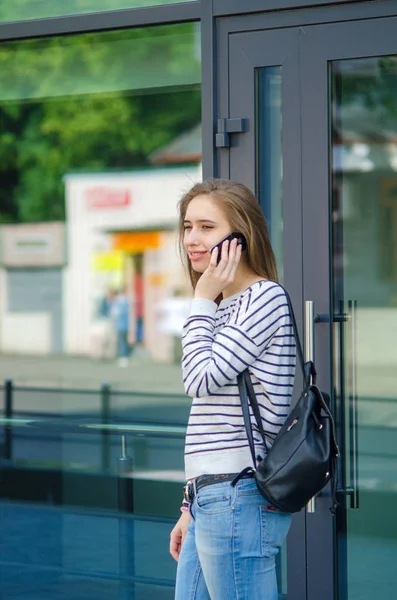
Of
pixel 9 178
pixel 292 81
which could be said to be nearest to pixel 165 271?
pixel 9 178

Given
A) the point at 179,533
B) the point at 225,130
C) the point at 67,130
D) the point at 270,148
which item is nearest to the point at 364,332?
the point at 270,148

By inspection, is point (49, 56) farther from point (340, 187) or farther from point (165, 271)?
point (165, 271)

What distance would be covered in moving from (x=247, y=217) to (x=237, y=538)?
83cm

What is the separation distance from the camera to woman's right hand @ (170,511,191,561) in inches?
114

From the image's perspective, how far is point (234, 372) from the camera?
2.60 m

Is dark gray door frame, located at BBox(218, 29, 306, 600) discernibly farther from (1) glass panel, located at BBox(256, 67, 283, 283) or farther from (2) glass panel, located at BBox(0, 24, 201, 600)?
(2) glass panel, located at BBox(0, 24, 201, 600)

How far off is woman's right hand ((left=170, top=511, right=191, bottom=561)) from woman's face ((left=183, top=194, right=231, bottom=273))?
0.70 metres

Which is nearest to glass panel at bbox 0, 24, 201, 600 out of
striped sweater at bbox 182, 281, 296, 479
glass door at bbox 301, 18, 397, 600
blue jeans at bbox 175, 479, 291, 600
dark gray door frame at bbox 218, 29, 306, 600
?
dark gray door frame at bbox 218, 29, 306, 600

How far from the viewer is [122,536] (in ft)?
16.9

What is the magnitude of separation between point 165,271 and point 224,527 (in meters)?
21.8

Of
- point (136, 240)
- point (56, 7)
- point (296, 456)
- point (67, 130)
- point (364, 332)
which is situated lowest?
point (296, 456)

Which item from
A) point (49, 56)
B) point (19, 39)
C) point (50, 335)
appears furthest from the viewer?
point (50, 335)

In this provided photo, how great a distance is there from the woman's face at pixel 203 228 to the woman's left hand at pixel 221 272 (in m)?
0.05

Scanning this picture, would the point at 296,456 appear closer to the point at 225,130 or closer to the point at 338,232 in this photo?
the point at 338,232
